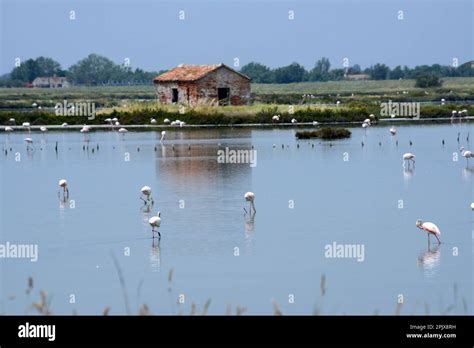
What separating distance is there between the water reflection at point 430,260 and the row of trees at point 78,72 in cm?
12377

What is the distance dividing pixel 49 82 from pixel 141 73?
494 inches

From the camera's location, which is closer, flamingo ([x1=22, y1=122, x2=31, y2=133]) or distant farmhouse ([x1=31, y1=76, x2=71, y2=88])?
flamingo ([x1=22, y1=122, x2=31, y2=133])

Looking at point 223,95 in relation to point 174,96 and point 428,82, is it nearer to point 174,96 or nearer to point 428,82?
point 174,96

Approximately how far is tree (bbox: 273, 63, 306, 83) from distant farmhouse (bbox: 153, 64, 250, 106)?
8479cm

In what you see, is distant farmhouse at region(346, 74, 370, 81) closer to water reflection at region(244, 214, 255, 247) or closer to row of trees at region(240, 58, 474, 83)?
row of trees at region(240, 58, 474, 83)

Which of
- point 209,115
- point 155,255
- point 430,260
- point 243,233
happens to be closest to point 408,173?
point 243,233

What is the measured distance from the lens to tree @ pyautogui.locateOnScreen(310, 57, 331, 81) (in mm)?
143125

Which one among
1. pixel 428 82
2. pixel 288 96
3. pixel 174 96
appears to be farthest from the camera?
pixel 428 82

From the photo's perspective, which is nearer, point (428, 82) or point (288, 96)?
point (288, 96)

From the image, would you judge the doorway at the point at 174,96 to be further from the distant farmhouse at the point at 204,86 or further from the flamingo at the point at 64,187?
the flamingo at the point at 64,187

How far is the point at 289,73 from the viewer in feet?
452

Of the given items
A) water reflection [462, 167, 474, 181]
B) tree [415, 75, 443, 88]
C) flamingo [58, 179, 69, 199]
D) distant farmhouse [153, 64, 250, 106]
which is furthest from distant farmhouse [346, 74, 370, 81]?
flamingo [58, 179, 69, 199]
